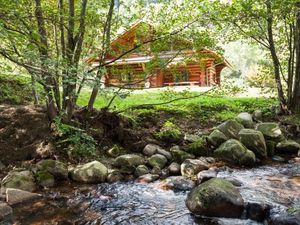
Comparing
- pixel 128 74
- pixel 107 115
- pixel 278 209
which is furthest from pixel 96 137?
pixel 278 209

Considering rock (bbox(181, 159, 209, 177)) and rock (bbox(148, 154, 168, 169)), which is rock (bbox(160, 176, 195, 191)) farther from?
rock (bbox(148, 154, 168, 169))

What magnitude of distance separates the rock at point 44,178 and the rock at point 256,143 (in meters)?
4.89

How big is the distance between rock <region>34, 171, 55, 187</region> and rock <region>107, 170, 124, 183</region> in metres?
1.13

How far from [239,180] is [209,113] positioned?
505 centimetres

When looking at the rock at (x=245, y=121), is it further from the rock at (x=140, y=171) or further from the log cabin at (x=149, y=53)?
the rock at (x=140, y=171)

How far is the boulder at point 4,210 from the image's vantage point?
4185mm

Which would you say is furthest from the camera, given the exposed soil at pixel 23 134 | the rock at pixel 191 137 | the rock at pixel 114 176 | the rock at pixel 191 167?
the rock at pixel 191 137

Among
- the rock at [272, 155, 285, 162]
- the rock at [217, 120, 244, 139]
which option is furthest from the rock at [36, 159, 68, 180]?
the rock at [272, 155, 285, 162]

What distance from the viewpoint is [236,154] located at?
6996mm

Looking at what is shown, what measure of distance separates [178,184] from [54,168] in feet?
8.43

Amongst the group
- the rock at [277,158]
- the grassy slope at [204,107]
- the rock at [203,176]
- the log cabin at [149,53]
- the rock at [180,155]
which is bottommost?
the rock at [277,158]

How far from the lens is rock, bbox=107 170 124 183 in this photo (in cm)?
596

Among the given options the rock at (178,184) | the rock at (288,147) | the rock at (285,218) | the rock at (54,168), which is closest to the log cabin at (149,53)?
the rock at (54,168)

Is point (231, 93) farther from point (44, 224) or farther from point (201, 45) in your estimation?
point (44, 224)
